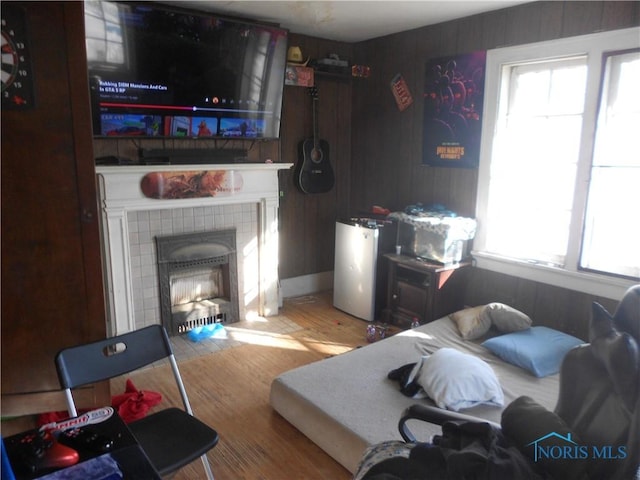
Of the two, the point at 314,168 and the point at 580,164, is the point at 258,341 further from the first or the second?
the point at 580,164

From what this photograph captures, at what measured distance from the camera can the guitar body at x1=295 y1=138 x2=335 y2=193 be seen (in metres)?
4.23

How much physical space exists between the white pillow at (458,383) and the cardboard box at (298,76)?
8.56ft

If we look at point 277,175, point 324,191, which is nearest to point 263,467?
point 277,175

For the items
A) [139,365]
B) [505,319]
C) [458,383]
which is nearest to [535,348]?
[505,319]

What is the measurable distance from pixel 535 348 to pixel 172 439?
199 cm

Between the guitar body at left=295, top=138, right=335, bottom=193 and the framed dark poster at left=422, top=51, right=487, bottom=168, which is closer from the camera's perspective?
the framed dark poster at left=422, top=51, right=487, bottom=168

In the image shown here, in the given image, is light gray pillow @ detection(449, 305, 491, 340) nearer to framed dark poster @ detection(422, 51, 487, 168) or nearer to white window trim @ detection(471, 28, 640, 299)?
white window trim @ detection(471, 28, 640, 299)

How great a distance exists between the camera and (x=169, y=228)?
347 centimetres

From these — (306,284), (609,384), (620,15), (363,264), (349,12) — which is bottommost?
(306,284)

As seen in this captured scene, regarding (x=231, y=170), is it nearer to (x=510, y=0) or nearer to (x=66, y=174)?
(x=66, y=174)

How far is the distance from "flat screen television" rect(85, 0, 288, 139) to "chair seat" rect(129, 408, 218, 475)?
2.04 metres

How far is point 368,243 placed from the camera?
12.4 ft

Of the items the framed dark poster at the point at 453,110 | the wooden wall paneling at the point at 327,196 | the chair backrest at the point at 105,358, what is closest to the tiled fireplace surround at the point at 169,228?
the wooden wall paneling at the point at 327,196

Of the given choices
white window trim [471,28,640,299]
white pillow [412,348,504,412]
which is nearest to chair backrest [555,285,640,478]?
white pillow [412,348,504,412]
